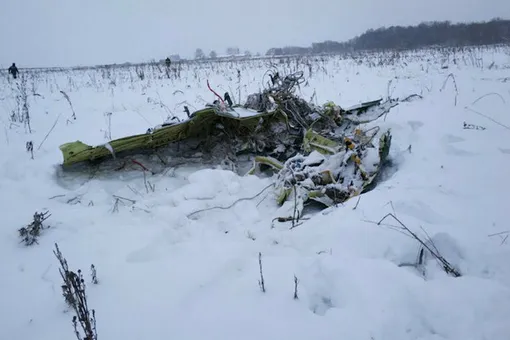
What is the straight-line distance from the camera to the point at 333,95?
24.9 ft

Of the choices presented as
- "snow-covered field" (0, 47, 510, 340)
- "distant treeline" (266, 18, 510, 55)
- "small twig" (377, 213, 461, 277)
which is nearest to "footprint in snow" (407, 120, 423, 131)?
"snow-covered field" (0, 47, 510, 340)

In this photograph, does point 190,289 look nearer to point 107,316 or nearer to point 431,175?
point 107,316

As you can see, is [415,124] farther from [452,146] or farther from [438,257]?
[438,257]

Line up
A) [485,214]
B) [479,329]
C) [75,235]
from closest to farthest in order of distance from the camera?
[479,329], [485,214], [75,235]

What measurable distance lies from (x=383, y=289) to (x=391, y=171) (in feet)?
5.63

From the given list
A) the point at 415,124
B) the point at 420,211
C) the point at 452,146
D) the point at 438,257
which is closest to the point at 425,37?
the point at 415,124

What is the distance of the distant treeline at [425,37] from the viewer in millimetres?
38509

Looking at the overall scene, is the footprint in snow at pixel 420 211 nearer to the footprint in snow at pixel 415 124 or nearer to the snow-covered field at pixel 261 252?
the snow-covered field at pixel 261 252

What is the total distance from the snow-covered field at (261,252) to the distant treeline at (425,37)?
3559cm

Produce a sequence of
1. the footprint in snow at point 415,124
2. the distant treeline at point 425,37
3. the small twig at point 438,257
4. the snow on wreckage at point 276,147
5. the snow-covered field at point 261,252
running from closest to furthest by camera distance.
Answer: the snow-covered field at point 261,252
the small twig at point 438,257
the snow on wreckage at point 276,147
the footprint in snow at point 415,124
the distant treeline at point 425,37

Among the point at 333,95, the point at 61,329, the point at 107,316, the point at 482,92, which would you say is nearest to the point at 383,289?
the point at 107,316

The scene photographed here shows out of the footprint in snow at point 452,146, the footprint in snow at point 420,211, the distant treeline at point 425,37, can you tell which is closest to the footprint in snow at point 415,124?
the footprint in snow at point 452,146

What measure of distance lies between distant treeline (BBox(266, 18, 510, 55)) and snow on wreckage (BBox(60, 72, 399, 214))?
112 ft

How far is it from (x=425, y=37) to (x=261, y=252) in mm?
58756
